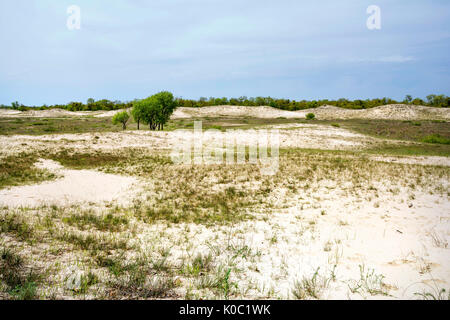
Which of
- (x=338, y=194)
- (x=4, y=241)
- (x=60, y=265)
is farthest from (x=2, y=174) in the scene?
(x=338, y=194)

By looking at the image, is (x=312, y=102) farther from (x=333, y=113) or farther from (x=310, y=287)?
(x=310, y=287)

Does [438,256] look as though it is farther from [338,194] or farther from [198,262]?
[338,194]

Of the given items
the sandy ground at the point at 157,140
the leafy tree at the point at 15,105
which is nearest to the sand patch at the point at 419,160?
the sandy ground at the point at 157,140

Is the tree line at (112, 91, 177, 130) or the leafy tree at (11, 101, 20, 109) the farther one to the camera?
the leafy tree at (11, 101, 20, 109)

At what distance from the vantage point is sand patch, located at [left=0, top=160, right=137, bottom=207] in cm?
1214

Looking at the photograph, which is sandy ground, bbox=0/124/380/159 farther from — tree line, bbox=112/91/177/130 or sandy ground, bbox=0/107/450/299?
sandy ground, bbox=0/107/450/299

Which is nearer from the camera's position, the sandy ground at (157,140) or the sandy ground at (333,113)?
the sandy ground at (157,140)

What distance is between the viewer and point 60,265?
6.00 m

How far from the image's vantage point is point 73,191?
14453 mm

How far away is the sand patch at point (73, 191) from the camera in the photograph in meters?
12.1

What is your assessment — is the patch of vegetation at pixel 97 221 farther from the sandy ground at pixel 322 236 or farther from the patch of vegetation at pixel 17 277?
the patch of vegetation at pixel 17 277

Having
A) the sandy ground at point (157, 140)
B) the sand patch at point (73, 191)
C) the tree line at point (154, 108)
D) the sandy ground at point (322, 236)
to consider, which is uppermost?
the tree line at point (154, 108)

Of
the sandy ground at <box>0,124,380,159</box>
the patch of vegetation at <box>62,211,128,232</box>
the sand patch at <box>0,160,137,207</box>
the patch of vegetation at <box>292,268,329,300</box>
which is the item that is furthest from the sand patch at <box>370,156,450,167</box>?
the patch of vegetation at <box>62,211,128,232</box>

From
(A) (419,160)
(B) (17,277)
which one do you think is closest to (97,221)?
(B) (17,277)
